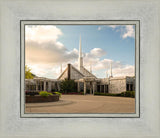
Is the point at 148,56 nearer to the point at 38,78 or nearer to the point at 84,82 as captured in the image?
the point at 38,78

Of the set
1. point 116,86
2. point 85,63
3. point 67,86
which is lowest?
point 67,86

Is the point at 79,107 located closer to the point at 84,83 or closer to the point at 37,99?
the point at 37,99

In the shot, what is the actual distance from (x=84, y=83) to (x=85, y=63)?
8.75ft

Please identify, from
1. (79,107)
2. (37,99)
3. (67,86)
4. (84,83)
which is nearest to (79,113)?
(79,107)

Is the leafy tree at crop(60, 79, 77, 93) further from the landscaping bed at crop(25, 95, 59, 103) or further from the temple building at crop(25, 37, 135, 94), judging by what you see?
the landscaping bed at crop(25, 95, 59, 103)

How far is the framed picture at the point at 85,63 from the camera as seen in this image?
2732mm

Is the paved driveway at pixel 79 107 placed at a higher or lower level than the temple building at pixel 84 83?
lower

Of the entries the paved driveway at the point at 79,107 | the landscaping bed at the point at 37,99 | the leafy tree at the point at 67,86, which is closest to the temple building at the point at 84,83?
the leafy tree at the point at 67,86

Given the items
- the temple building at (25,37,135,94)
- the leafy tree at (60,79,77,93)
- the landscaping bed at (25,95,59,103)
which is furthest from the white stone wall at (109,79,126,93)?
the landscaping bed at (25,95,59,103)

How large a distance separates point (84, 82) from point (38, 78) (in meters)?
3.27

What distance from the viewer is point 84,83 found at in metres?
10.1

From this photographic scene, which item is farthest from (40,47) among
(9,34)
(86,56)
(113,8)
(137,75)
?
(137,75)

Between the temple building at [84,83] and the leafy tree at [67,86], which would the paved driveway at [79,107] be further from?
the leafy tree at [67,86]

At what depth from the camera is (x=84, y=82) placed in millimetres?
10086
